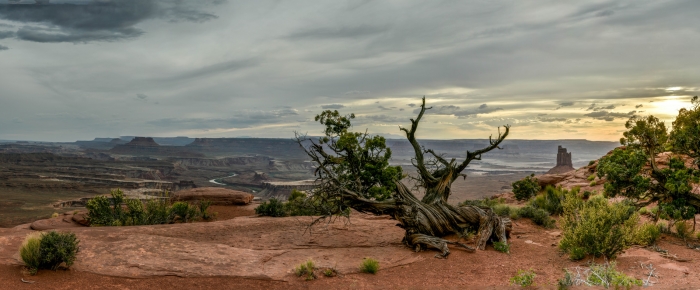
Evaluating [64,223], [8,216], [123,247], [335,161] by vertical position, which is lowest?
[8,216]

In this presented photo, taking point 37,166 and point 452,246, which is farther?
point 37,166

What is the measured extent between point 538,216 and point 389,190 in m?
8.58

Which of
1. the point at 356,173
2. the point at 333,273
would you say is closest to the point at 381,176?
the point at 356,173

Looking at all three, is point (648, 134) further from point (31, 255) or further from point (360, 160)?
point (31, 255)

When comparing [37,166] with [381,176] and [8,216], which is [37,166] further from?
[381,176]

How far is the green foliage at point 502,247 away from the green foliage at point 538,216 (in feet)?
18.4

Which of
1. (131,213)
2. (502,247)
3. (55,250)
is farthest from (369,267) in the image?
(131,213)

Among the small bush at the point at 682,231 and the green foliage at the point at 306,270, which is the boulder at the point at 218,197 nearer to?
the green foliage at the point at 306,270

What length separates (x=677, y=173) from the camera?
12688mm

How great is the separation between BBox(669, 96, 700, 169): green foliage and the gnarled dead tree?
5.70 meters

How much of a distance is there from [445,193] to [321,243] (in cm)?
474

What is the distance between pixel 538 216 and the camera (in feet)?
56.5

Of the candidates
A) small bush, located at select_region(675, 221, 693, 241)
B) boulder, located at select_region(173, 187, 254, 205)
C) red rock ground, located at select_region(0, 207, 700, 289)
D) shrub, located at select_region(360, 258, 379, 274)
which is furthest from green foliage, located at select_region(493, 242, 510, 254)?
boulder, located at select_region(173, 187, 254, 205)

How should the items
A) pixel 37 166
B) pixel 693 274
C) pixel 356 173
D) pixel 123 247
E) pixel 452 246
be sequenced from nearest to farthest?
pixel 693 274, pixel 123 247, pixel 452 246, pixel 356 173, pixel 37 166
